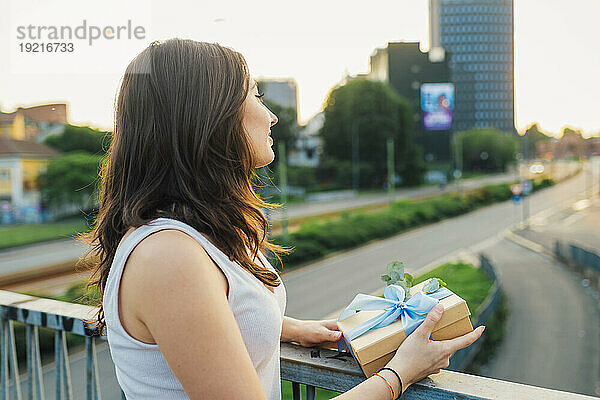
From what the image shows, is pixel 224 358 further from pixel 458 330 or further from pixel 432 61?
pixel 432 61

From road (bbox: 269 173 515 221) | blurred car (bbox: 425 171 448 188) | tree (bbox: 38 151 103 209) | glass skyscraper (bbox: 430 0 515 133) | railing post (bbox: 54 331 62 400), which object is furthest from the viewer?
road (bbox: 269 173 515 221)

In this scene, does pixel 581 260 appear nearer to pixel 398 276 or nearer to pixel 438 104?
pixel 438 104

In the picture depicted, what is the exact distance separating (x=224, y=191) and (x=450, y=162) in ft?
18.3

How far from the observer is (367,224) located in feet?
17.8

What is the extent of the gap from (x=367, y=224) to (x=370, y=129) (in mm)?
1780

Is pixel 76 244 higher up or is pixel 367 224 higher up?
pixel 76 244

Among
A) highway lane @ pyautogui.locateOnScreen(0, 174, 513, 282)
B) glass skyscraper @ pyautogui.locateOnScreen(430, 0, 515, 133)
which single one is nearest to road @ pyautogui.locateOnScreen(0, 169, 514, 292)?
highway lane @ pyautogui.locateOnScreen(0, 174, 513, 282)

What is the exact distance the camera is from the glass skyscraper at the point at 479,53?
4113 millimetres

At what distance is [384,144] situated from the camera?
670 cm

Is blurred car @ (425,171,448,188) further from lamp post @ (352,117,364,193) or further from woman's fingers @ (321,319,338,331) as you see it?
woman's fingers @ (321,319,338,331)

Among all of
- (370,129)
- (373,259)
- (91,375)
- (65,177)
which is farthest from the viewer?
(370,129)

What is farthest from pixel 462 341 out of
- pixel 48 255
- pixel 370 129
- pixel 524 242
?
pixel 370 129

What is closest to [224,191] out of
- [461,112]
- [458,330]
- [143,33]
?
[458,330]

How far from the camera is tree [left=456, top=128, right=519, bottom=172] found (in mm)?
4391
